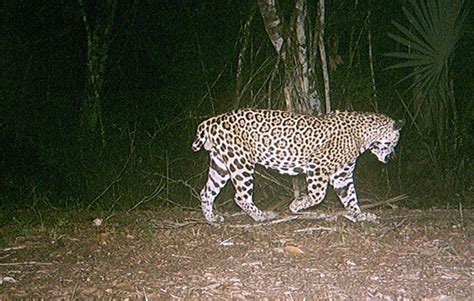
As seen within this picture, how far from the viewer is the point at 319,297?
6.02 metres

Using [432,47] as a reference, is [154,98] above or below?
below

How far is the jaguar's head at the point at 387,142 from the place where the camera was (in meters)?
9.02

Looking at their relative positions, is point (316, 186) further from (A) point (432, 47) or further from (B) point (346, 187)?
(A) point (432, 47)

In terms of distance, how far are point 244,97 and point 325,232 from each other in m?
3.46

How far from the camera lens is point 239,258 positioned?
715 centimetres

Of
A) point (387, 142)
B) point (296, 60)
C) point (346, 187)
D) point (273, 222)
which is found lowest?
point (273, 222)

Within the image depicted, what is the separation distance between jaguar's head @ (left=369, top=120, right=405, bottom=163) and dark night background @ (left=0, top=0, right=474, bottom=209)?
151 centimetres

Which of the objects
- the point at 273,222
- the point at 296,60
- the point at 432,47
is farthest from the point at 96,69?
the point at 273,222

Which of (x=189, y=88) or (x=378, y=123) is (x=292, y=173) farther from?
(x=189, y=88)

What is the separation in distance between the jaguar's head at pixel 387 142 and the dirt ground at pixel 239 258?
59 centimetres

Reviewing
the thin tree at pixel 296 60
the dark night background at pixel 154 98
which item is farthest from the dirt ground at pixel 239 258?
the dark night background at pixel 154 98

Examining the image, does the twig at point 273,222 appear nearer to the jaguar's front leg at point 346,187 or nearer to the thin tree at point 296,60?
the jaguar's front leg at point 346,187

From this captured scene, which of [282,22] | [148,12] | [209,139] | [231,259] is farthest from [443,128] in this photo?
[148,12]

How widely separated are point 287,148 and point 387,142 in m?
0.98
